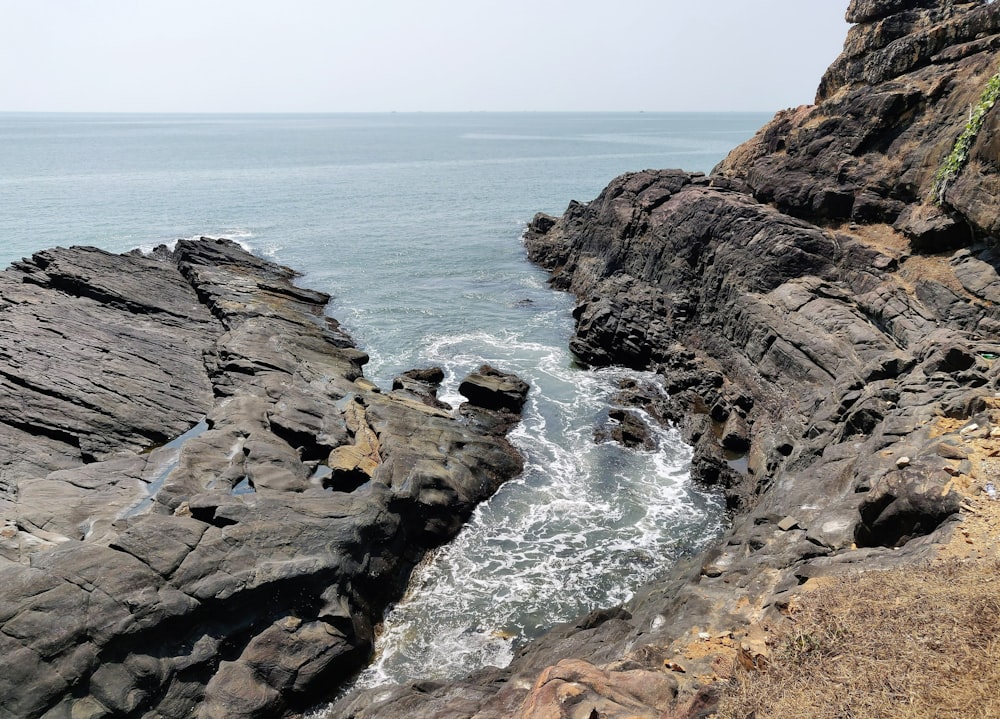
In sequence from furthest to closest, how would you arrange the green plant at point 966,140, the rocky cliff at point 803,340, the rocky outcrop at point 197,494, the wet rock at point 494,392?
the wet rock at point 494,392, the green plant at point 966,140, the rocky outcrop at point 197,494, the rocky cliff at point 803,340

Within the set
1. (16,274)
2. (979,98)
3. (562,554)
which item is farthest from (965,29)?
(16,274)

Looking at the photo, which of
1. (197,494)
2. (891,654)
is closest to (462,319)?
(197,494)

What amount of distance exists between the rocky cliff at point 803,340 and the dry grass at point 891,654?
798mm

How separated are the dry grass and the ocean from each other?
10.7m

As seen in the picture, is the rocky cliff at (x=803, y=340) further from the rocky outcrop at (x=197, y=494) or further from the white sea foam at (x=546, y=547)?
the rocky outcrop at (x=197, y=494)

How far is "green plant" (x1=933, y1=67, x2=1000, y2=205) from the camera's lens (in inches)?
1266

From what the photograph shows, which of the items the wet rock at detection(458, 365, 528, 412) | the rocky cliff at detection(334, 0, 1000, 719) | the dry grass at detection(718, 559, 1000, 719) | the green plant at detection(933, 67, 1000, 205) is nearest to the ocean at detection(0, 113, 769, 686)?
the wet rock at detection(458, 365, 528, 412)

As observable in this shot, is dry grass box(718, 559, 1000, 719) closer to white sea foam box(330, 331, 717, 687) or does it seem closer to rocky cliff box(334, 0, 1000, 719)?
rocky cliff box(334, 0, 1000, 719)

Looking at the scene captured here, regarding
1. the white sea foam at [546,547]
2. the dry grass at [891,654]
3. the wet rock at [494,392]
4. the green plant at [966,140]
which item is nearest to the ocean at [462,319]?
the white sea foam at [546,547]

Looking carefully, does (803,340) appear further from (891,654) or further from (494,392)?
(891,654)

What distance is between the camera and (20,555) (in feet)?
63.9

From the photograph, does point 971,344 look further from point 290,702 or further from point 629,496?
point 290,702

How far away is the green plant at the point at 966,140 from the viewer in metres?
32.2

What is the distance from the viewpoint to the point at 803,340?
3341 cm
